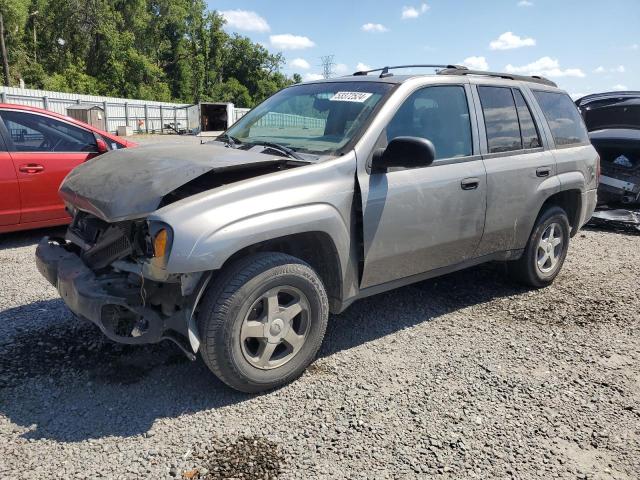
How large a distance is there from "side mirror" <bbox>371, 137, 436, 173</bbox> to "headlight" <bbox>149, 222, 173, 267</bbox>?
1446mm

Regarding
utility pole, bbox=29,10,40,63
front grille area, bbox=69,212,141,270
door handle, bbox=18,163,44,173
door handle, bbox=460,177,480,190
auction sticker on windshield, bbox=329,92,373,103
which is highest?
utility pole, bbox=29,10,40,63

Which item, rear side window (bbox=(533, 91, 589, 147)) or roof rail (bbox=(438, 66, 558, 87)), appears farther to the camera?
rear side window (bbox=(533, 91, 589, 147))

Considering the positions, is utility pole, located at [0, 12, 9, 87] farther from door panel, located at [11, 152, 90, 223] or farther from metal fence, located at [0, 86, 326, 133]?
door panel, located at [11, 152, 90, 223]

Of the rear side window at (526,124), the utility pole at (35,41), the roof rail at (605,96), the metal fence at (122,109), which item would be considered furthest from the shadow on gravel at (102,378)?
the utility pole at (35,41)

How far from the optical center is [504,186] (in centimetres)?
419

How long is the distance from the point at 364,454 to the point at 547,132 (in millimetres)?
3477

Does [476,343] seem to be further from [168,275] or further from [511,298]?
[168,275]

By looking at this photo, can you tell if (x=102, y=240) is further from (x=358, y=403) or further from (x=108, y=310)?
(x=358, y=403)

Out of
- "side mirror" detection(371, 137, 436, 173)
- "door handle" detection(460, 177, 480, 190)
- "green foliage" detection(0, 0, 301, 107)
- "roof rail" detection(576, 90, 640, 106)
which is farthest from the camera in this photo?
"green foliage" detection(0, 0, 301, 107)

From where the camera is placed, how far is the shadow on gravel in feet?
9.32

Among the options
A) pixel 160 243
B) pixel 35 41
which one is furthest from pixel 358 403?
pixel 35 41

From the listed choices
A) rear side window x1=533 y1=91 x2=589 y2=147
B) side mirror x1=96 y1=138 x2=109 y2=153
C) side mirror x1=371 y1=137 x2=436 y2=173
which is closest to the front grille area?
side mirror x1=371 y1=137 x2=436 y2=173

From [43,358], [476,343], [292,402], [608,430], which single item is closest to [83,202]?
[43,358]

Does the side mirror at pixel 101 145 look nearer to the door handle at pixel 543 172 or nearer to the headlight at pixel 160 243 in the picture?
the headlight at pixel 160 243
